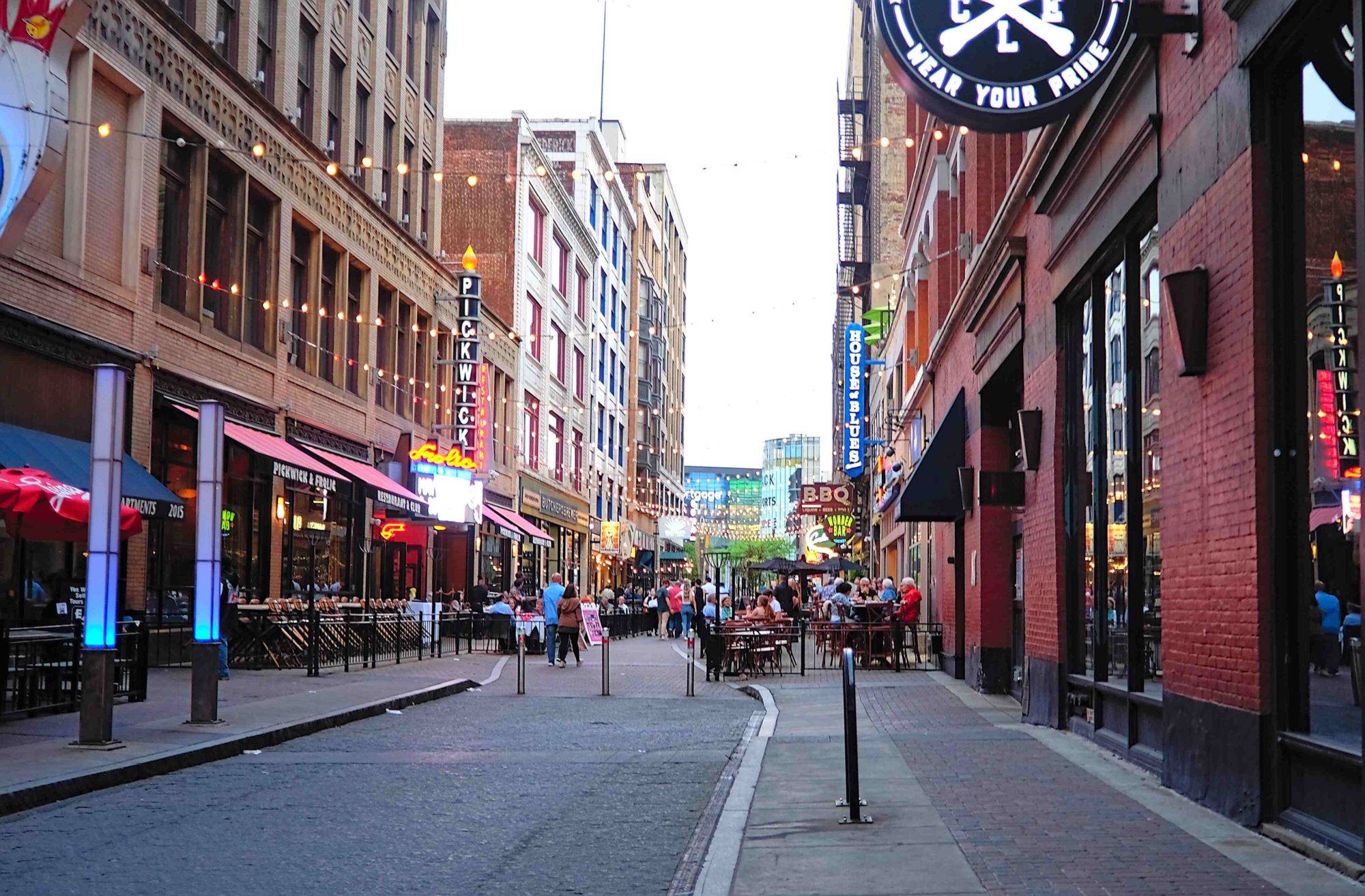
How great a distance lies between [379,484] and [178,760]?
61.0 feet

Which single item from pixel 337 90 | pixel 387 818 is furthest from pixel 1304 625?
pixel 337 90

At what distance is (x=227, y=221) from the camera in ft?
85.9

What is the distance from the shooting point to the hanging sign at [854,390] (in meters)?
45.3

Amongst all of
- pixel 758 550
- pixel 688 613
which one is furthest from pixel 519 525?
pixel 758 550

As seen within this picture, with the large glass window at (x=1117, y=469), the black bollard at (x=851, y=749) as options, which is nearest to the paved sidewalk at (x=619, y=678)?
the large glass window at (x=1117, y=469)

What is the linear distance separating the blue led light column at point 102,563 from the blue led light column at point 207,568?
1.71 meters

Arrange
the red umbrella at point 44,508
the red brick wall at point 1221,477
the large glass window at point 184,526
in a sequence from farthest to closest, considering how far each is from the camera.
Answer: the large glass window at point 184,526 < the red umbrella at point 44,508 < the red brick wall at point 1221,477

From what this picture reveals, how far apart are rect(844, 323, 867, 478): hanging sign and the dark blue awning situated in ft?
77.6

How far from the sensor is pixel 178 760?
471 inches

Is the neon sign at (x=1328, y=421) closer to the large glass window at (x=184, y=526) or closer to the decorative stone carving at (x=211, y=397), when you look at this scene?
the decorative stone carving at (x=211, y=397)

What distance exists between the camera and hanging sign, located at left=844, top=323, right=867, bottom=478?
45.3m

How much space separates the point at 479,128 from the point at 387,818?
42.4 meters

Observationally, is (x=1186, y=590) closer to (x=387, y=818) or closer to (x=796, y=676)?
(x=387, y=818)

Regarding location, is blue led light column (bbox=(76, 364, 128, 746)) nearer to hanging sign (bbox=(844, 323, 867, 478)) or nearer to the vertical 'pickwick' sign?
the vertical 'pickwick' sign
